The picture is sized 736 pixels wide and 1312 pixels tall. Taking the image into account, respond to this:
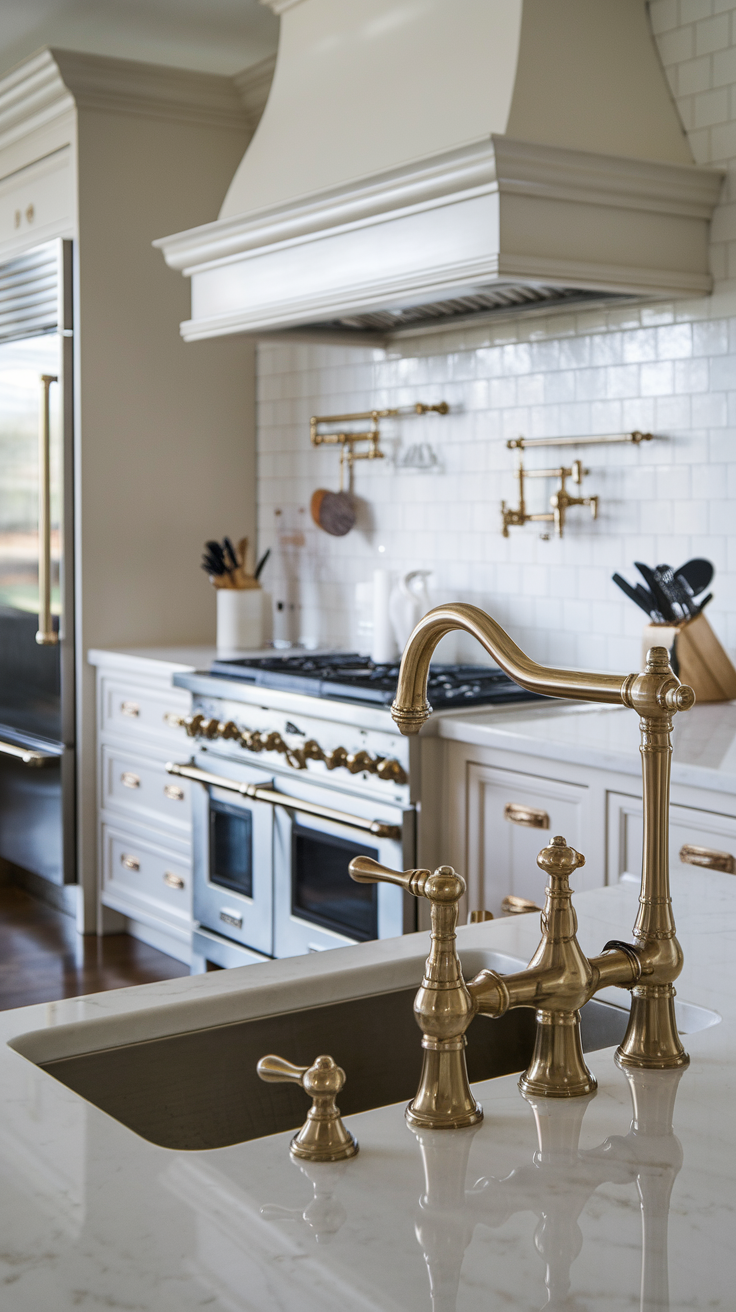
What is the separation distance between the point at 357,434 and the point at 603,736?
2.01 meters

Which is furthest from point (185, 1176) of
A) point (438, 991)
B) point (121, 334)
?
point (121, 334)

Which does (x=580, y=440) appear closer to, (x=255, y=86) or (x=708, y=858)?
(x=708, y=858)

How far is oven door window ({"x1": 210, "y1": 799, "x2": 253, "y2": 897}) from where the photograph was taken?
350 cm

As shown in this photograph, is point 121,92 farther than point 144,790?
Answer: Yes

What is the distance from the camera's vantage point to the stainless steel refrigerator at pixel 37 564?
4.43 metres

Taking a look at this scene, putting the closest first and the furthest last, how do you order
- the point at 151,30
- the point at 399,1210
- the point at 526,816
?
1. the point at 399,1210
2. the point at 526,816
3. the point at 151,30

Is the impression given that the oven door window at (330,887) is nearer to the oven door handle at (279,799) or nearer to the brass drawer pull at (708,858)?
the oven door handle at (279,799)

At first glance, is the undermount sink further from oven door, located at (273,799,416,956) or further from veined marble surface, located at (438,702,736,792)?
oven door, located at (273,799,416,956)

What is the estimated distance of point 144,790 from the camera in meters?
4.21

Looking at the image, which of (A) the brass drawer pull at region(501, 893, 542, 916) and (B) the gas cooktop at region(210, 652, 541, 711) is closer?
(A) the brass drawer pull at region(501, 893, 542, 916)

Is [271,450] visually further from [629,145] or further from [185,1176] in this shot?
[185,1176]

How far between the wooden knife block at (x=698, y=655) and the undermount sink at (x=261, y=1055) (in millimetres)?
1700

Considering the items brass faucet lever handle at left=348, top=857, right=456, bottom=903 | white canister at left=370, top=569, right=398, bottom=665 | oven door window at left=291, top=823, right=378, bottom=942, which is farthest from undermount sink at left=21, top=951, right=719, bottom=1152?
white canister at left=370, top=569, right=398, bottom=665

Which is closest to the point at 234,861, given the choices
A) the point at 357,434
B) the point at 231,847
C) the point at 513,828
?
the point at 231,847
